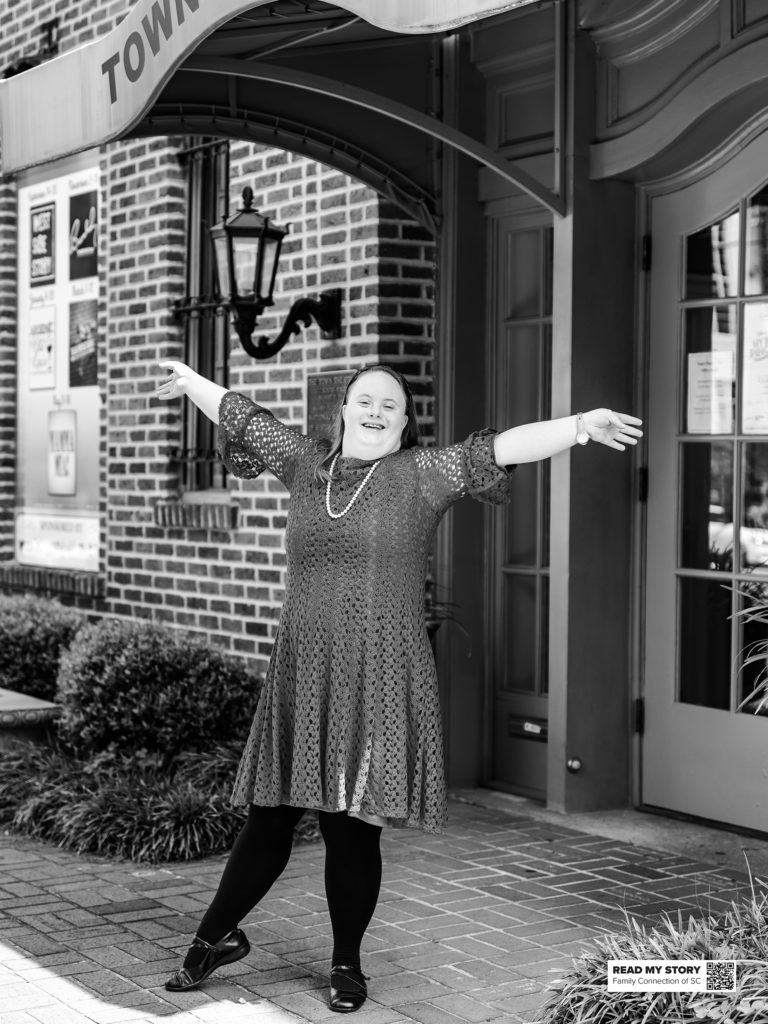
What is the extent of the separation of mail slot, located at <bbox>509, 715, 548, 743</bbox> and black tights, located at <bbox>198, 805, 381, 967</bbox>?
2603mm

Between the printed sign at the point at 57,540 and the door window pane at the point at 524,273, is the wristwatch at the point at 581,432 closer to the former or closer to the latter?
the door window pane at the point at 524,273

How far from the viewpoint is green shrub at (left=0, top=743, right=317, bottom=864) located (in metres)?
5.87

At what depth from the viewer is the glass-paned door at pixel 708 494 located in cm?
598

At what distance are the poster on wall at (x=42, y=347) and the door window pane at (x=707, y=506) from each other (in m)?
4.80

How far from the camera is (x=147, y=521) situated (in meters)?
8.62

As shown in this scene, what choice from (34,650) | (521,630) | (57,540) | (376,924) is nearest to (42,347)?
(57,540)

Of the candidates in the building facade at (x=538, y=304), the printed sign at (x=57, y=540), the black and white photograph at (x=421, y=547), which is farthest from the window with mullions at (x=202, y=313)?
the printed sign at (x=57, y=540)

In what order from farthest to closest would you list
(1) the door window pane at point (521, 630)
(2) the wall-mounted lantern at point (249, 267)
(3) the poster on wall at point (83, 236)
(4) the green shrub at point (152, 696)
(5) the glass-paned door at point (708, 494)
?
(3) the poster on wall at point (83, 236) < (1) the door window pane at point (521, 630) < (2) the wall-mounted lantern at point (249, 267) < (4) the green shrub at point (152, 696) < (5) the glass-paned door at point (708, 494)

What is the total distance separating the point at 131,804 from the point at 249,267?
242 centimetres

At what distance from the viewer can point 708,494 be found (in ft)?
20.4

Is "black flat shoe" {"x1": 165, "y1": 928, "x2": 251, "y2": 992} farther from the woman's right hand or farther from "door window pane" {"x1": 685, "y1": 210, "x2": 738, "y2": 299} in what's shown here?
"door window pane" {"x1": 685, "y1": 210, "x2": 738, "y2": 299}

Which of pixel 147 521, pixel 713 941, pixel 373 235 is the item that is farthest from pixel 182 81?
pixel 713 941

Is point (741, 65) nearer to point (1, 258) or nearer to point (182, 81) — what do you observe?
point (182, 81)

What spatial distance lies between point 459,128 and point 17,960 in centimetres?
411
